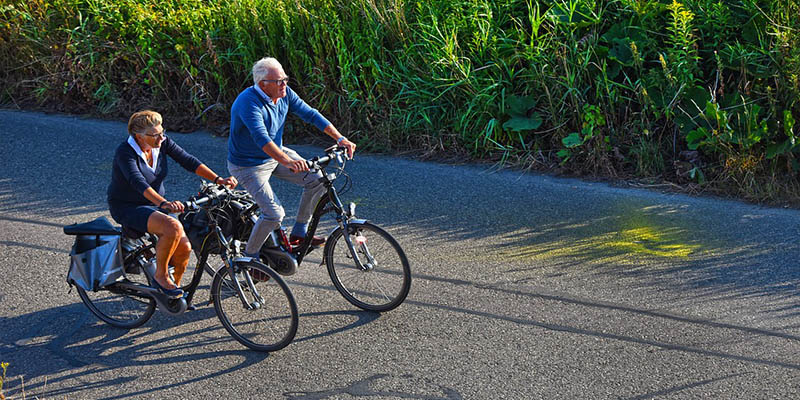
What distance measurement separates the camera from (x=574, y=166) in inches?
366

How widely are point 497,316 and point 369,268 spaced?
947 millimetres

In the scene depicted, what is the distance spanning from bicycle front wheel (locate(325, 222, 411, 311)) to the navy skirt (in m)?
1.24

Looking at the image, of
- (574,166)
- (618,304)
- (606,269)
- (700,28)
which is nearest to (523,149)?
(574,166)

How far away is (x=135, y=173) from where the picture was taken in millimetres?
5453

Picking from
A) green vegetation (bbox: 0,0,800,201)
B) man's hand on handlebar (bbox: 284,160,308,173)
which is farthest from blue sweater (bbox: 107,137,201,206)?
green vegetation (bbox: 0,0,800,201)

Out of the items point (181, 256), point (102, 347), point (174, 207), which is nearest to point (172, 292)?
point (181, 256)

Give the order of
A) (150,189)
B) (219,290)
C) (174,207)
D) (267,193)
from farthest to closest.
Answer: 1. (267,193)
2. (219,290)
3. (150,189)
4. (174,207)

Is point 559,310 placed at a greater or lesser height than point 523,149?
lesser

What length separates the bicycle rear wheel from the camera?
588 cm

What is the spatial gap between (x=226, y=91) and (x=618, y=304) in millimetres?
7370

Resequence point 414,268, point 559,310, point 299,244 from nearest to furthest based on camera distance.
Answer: point 559,310 → point 299,244 → point 414,268

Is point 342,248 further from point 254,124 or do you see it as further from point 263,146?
point 254,124

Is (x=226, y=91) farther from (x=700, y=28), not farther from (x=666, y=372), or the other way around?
(x=666, y=372)

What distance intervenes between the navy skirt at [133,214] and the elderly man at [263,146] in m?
0.74
